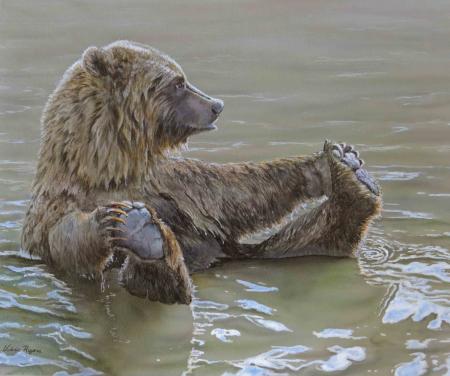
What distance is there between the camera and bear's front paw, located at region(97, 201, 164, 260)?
4.13 meters

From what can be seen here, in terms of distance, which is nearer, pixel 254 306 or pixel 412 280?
pixel 254 306

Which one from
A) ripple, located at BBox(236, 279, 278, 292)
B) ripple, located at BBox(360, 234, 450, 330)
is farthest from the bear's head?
ripple, located at BBox(360, 234, 450, 330)

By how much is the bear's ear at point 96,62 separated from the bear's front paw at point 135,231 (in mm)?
787

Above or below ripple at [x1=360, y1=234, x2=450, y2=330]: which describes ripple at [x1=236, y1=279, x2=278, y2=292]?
below

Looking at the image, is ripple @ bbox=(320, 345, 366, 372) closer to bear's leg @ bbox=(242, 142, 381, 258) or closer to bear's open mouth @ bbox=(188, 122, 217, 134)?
bear's leg @ bbox=(242, 142, 381, 258)

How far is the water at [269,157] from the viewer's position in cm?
401

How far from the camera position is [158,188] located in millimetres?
4945

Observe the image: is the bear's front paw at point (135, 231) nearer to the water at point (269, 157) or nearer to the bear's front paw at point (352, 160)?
the water at point (269, 157)

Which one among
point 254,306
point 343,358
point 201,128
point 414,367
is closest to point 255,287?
point 254,306

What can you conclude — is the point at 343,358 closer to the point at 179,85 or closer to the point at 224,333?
the point at 224,333

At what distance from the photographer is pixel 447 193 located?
5.99 m

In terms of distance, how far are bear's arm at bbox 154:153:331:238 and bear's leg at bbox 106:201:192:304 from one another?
0.52m

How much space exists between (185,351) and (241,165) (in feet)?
4.80
